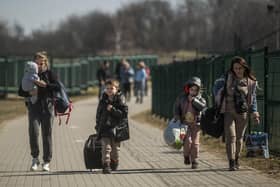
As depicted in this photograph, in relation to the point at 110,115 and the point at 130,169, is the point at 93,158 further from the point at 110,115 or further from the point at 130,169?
the point at 110,115

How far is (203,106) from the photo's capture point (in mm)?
12359

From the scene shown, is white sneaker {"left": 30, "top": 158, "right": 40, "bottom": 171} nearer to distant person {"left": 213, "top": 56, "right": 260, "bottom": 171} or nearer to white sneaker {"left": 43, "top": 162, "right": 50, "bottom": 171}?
white sneaker {"left": 43, "top": 162, "right": 50, "bottom": 171}

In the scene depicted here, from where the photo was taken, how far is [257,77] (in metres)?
14.2

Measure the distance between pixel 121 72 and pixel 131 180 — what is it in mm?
20473

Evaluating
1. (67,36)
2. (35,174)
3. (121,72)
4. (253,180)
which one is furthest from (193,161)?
(67,36)

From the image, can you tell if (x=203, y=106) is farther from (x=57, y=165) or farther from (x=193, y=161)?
(x=57, y=165)

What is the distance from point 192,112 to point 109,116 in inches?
51.4

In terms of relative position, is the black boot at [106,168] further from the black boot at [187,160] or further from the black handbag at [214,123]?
the black handbag at [214,123]

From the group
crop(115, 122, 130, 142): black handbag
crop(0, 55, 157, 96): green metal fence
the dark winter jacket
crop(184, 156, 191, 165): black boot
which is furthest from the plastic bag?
crop(0, 55, 157, 96): green metal fence

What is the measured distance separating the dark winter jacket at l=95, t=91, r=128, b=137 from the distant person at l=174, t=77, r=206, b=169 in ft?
3.13

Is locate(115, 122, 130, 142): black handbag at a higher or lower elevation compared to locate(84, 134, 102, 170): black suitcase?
higher

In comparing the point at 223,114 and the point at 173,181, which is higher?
the point at 223,114

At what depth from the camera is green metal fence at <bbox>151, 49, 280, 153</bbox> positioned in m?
13.1

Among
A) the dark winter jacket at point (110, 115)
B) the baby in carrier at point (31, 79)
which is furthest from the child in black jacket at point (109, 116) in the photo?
the baby in carrier at point (31, 79)
